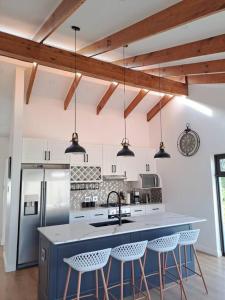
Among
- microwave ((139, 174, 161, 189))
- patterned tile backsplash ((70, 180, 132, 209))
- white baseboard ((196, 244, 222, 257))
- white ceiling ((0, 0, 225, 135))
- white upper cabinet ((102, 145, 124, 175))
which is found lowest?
white baseboard ((196, 244, 222, 257))

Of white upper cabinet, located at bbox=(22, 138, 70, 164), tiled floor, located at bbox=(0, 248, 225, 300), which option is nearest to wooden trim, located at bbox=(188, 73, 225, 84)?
white upper cabinet, located at bbox=(22, 138, 70, 164)

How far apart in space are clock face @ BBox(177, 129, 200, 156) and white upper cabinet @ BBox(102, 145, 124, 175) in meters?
1.58

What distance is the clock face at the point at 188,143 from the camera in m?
5.48

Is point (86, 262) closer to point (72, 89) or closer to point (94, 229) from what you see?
point (94, 229)

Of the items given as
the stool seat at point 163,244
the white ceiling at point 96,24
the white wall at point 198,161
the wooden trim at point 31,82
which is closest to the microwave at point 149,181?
the white wall at point 198,161

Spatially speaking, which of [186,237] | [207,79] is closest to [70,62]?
[207,79]

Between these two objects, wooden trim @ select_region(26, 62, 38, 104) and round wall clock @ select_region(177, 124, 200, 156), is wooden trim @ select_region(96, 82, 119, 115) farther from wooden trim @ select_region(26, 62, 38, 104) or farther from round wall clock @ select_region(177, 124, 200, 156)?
round wall clock @ select_region(177, 124, 200, 156)

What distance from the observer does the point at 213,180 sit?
5.12 m

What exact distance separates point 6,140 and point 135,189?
4086mm

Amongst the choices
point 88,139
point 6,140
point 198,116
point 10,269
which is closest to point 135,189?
point 88,139

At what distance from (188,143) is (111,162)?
1.93 m

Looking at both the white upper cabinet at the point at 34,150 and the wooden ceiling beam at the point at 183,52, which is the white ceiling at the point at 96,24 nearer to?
the wooden ceiling beam at the point at 183,52

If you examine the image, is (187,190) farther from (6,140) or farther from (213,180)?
(6,140)

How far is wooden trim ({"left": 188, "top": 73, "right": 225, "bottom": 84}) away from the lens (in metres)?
4.80
